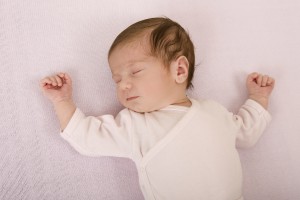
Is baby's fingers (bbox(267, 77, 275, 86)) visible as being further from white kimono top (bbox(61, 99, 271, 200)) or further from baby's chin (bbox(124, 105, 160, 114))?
baby's chin (bbox(124, 105, 160, 114))

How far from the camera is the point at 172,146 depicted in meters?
1.00

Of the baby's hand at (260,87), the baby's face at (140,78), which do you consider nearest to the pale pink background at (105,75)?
the baby's hand at (260,87)

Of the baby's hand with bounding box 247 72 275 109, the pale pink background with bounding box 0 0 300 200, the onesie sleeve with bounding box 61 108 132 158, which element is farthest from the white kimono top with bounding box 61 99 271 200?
the baby's hand with bounding box 247 72 275 109

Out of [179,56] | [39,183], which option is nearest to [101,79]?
[179,56]

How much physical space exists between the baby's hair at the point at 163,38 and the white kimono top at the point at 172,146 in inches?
6.4

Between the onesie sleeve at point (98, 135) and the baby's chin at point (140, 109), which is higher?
the baby's chin at point (140, 109)

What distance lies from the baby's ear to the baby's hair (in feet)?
0.04

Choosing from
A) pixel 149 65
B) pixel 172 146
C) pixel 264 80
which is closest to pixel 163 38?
pixel 149 65

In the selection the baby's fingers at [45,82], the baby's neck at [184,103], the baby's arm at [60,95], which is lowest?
the baby's neck at [184,103]

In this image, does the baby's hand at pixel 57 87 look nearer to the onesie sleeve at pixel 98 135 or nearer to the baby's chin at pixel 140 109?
the onesie sleeve at pixel 98 135

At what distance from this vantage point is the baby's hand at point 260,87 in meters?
1.25

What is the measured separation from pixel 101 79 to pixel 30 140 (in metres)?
0.30

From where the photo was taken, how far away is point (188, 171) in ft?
3.30

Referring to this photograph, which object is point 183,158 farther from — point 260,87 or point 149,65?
point 260,87
